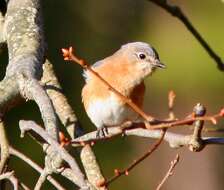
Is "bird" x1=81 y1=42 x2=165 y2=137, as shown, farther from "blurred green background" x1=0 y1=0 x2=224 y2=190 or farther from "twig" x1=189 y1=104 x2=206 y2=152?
"blurred green background" x1=0 y1=0 x2=224 y2=190

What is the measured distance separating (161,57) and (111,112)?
5767 millimetres

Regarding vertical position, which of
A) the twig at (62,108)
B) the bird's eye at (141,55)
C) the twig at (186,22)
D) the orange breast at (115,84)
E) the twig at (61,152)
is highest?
the bird's eye at (141,55)

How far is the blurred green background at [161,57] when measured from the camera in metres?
8.18

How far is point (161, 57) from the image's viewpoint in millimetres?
9617

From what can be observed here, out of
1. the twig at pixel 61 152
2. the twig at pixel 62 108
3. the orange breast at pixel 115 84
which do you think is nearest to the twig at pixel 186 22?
the twig at pixel 61 152

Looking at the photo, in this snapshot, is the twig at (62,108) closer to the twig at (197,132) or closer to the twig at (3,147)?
the twig at (3,147)

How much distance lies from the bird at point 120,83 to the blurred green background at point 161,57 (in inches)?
124

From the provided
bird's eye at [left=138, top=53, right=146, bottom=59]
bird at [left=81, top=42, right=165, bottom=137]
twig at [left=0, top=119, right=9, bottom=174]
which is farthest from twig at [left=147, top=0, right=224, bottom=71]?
bird's eye at [left=138, top=53, right=146, bottom=59]

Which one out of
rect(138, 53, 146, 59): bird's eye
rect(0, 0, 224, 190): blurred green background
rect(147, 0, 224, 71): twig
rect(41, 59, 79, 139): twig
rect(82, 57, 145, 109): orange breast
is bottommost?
rect(147, 0, 224, 71): twig

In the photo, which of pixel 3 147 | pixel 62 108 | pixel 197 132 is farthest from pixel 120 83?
pixel 197 132

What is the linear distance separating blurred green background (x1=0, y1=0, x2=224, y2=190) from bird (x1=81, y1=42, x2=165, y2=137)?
3.16m

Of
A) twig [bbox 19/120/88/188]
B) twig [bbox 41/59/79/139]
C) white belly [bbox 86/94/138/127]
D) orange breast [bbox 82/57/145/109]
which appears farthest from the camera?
orange breast [bbox 82/57/145/109]

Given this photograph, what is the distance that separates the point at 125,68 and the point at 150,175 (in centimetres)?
622

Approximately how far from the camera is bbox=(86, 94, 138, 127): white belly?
388 centimetres
